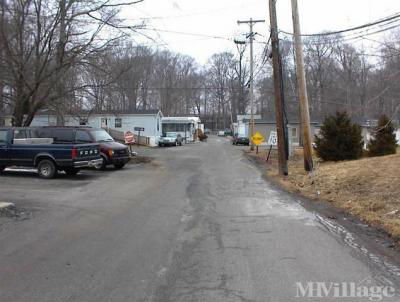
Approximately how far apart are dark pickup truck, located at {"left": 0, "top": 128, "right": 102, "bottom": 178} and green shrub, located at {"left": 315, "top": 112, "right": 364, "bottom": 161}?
1159cm

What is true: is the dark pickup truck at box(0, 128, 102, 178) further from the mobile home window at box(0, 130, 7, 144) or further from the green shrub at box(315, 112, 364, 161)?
the green shrub at box(315, 112, 364, 161)

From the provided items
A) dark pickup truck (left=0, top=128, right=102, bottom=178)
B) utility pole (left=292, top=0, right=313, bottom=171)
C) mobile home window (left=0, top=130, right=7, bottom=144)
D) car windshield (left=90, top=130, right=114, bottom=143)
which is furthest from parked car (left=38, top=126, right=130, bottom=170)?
utility pole (left=292, top=0, right=313, bottom=171)

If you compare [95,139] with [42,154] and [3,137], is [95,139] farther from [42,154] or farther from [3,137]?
[3,137]

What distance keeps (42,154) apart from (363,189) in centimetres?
1135

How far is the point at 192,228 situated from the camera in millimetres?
8914

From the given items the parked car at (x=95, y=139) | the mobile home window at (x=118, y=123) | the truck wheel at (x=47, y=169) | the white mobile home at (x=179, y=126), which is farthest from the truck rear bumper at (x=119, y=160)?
the white mobile home at (x=179, y=126)

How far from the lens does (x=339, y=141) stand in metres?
24.1

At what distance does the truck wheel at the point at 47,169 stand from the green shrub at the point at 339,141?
13193mm

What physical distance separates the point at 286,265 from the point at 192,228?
112 inches

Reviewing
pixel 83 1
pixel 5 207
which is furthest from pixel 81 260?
pixel 83 1

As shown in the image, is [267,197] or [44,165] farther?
[44,165]

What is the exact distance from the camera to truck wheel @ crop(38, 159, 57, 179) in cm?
1789

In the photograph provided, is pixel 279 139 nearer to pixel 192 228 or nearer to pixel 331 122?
pixel 331 122

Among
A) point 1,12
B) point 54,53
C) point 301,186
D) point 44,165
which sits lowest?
point 301,186
